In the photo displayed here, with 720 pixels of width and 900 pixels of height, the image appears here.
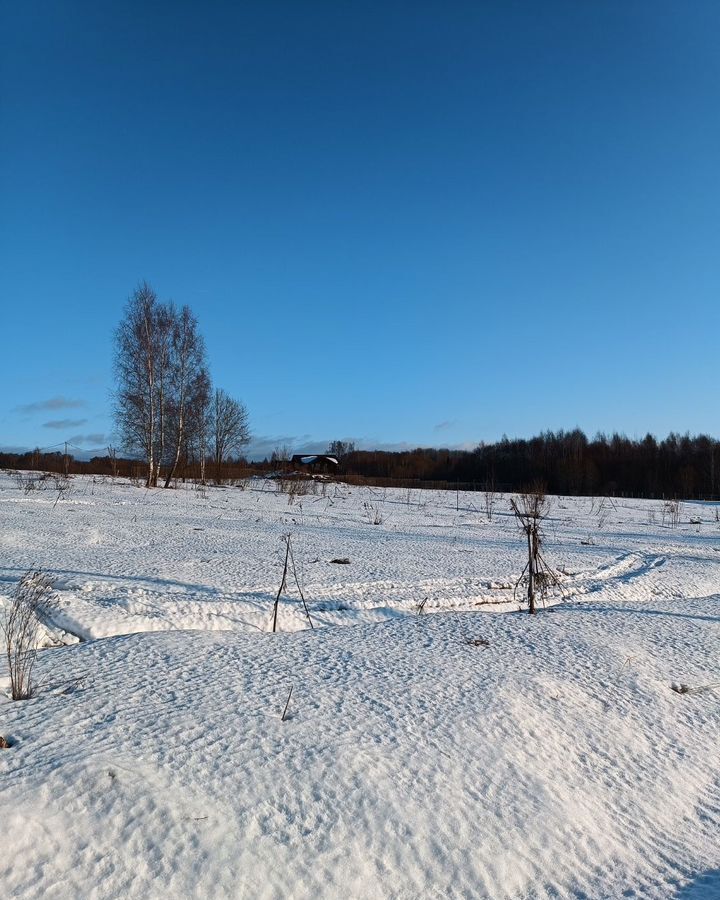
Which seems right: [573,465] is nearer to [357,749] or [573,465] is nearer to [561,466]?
[561,466]

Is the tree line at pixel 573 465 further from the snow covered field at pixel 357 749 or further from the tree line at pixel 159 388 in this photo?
the snow covered field at pixel 357 749

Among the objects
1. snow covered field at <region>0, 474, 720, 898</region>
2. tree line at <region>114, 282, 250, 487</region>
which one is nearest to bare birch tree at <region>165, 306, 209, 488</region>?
tree line at <region>114, 282, 250, 487</region>

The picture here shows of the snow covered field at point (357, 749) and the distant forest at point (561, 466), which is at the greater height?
the distant forest at point (561, 466)

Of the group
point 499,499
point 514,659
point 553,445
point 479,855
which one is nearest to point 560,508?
point 499,499

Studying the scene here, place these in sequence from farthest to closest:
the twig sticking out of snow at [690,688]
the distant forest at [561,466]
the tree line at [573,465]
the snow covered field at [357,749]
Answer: the tree line at [573,465] < the distant forest at [561,466] < the twig sticking out of snow at [690,688] < the snow covered field at [357,749]

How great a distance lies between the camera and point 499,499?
62.0 ft

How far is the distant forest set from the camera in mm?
35250

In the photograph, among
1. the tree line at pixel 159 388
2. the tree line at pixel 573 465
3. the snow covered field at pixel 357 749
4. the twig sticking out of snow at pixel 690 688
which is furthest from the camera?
the tree line at pixel 573 465

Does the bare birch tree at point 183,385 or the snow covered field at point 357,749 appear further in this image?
the bare birch tree at point 183,385

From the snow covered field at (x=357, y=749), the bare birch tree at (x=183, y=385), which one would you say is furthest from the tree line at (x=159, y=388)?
the snow covered field at (x=357, y=749)

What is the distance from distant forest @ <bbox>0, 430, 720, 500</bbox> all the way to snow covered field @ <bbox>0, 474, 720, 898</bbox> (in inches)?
857

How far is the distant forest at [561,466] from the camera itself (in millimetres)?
35250

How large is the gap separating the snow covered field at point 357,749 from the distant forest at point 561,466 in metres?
21.8

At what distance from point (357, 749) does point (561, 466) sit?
4640 cm
